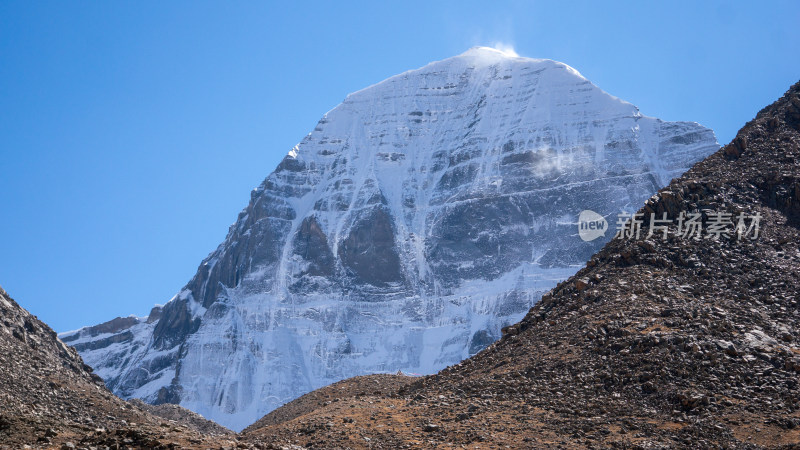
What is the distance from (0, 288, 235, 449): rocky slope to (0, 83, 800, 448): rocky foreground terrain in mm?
95

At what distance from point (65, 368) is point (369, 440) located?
1842 cm

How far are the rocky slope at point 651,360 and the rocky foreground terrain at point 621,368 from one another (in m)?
0.07

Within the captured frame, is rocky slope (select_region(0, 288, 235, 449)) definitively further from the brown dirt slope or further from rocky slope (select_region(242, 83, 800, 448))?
the brown dirt slope

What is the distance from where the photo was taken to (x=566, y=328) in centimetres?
3431

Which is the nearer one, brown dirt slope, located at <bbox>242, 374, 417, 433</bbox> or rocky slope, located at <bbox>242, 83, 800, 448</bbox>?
rocky slope, located at <bbox>242, 83, 800, 448</bbox>

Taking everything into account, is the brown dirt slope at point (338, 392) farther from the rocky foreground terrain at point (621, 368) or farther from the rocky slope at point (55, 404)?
the rocky foreground terrain at point (621, 368)

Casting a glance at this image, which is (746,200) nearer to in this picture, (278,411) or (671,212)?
(671,212)

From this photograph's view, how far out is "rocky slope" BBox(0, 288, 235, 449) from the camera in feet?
78.0

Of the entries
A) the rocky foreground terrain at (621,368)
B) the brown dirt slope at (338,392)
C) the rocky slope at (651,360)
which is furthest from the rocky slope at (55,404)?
the brown dirt slope at (338,392)

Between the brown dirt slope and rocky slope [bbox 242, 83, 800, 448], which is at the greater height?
rocky slope [bbox 242, 83, 800, 448]

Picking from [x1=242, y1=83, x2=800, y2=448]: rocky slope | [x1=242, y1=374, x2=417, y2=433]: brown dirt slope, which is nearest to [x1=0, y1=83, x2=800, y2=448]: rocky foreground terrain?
[x1=242, y1=83, x2=800, y2=448]: rocky slope

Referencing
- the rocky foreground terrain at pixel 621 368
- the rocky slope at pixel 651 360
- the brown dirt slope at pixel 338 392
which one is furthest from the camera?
the brown dirt slope at pixel 338 392

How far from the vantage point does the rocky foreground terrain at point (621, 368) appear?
26625 millimetres

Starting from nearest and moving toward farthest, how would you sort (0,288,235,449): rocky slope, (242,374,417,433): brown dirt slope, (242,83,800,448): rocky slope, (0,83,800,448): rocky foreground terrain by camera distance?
(0,288,235,449): rocky slope, (0,83,800,448): rocky foreground terrain, (242,83,800,448): rocky slope, (242,374,417,433): brown dirt slope
